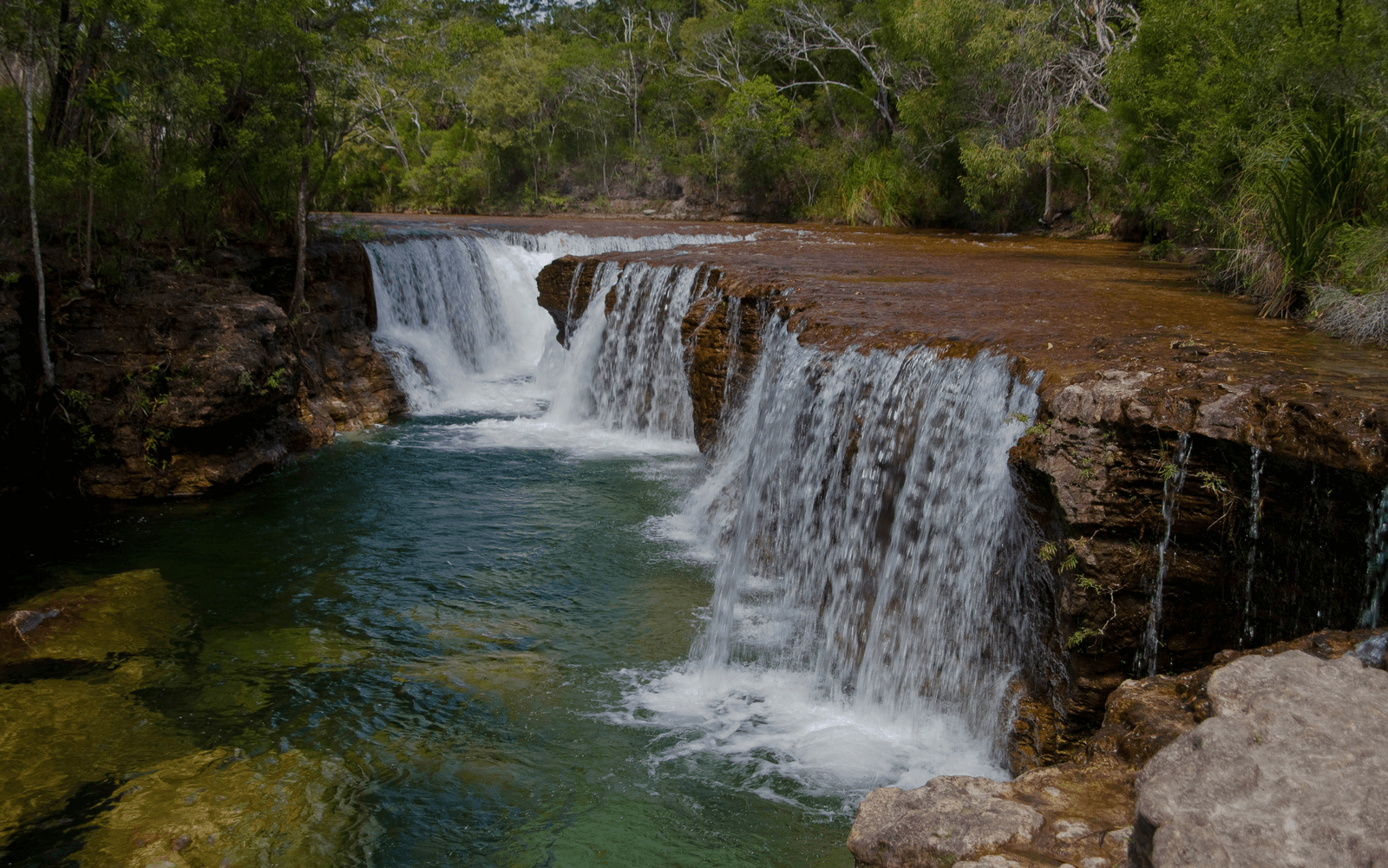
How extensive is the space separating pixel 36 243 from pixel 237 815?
6552 mm

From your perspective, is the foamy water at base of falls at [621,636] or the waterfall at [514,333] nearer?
the foamy water at base of falls at [621,636]

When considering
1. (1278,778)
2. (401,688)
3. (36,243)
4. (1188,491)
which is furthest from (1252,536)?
(36,243)

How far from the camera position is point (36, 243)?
8227mm

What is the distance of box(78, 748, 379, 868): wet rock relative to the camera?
4.08 m

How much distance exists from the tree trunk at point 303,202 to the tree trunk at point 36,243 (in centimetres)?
302

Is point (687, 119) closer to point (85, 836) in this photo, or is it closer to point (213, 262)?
point (213, 262)

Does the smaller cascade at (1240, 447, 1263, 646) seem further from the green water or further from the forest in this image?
the forest

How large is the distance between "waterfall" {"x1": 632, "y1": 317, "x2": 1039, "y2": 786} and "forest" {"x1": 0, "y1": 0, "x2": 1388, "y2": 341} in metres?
2.82

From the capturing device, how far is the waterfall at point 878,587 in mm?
5121

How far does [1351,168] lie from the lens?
6703 mm

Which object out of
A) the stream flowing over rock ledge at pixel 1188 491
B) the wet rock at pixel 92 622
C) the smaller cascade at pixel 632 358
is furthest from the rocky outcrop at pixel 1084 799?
the smaller cascade at pixel 632 358

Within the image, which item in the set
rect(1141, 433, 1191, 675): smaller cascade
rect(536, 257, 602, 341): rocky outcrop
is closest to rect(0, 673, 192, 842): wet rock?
rect(1141, 433, 1191, 675): smaller cascade

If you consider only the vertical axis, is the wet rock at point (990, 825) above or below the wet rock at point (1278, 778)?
below

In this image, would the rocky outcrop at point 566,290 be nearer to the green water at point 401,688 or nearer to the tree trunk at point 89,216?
the green water at point 401,688
